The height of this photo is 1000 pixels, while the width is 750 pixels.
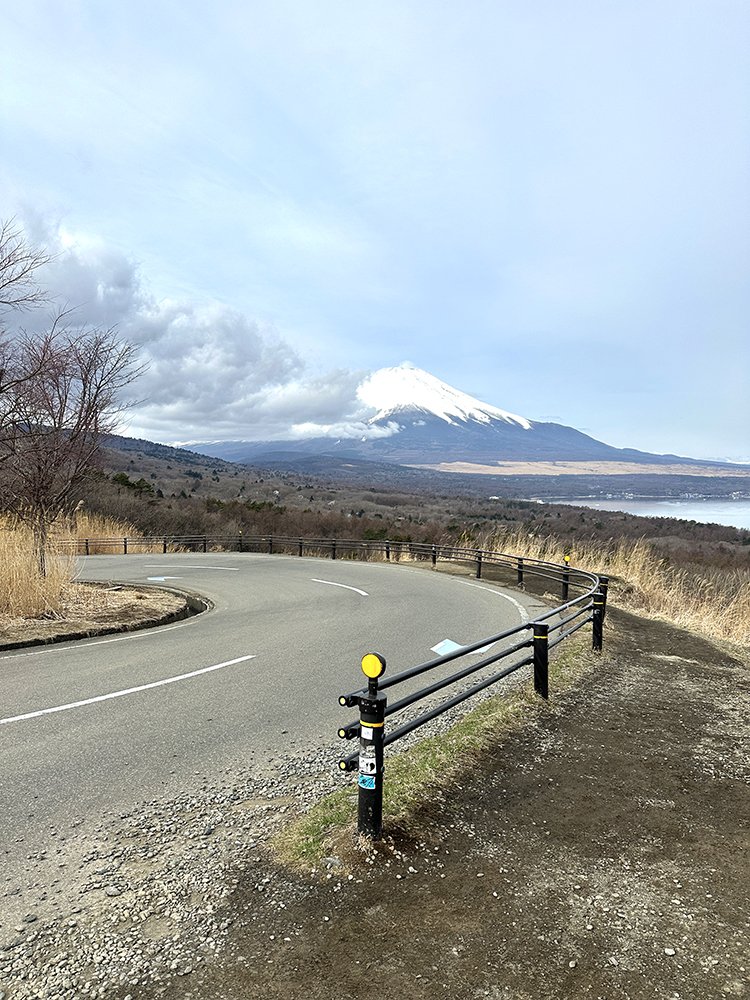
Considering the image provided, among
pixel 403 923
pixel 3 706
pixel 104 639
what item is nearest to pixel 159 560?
pixel 104 639

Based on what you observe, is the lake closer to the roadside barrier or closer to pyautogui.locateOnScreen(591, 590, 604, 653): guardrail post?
the roadside barrier

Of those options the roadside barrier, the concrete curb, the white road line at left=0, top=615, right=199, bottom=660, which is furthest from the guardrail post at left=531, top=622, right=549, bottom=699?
the concrete curb

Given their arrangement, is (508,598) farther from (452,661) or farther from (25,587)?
(25,587)

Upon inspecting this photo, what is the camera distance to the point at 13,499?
14.3 metres

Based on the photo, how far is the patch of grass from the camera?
3.74m

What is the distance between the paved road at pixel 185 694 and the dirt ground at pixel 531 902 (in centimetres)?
162

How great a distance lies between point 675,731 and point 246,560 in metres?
21.8

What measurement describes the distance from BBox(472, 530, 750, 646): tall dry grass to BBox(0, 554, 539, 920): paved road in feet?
10.5

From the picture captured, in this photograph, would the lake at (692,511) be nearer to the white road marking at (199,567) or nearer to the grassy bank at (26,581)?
the white road marking at (199,567)

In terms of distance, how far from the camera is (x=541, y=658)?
6.67 metres

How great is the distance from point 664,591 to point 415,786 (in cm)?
1485

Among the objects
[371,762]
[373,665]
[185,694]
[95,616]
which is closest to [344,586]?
[95,616]

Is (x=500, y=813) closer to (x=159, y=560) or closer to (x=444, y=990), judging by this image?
(x=444, y=990)

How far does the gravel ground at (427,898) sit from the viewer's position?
2705 mm
